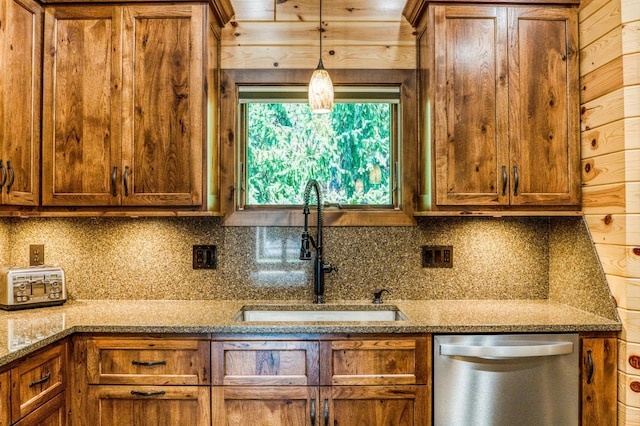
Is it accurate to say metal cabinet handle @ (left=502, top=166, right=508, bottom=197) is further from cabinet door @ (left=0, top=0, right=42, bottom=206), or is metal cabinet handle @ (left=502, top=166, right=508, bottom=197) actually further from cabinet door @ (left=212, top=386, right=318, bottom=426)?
cabinet door @ (left=0, top=0, right=42, bottom=206)

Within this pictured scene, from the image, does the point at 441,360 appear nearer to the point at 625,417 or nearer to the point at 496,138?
the point at 625,417

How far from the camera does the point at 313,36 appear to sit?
246 centimetres

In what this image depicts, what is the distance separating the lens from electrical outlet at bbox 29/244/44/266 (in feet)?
7.83

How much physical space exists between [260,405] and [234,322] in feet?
1.12

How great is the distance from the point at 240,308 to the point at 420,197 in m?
1.03

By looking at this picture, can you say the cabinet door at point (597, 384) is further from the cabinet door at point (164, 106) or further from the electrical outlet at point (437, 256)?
the cabinet door at point (164, 106)

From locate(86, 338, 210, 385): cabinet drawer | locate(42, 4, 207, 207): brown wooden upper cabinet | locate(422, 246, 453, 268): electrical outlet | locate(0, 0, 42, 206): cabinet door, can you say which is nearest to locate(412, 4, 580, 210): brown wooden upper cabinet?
locate(422, 246, 453, 268): electrical outlet

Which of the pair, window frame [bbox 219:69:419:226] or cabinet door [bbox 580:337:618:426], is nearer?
cabinet door [bbox 580:337:618:426]

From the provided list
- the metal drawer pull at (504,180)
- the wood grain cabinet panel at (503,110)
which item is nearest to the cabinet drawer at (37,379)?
the wood grain cabinet panel at (503,110)

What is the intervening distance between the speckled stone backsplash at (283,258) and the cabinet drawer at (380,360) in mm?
564

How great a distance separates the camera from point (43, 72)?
2.12 metres

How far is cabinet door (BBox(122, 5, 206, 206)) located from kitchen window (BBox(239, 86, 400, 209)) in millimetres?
455

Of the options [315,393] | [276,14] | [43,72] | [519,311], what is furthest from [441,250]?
[43,72]

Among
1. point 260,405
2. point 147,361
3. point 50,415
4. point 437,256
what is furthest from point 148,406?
point 437,256
